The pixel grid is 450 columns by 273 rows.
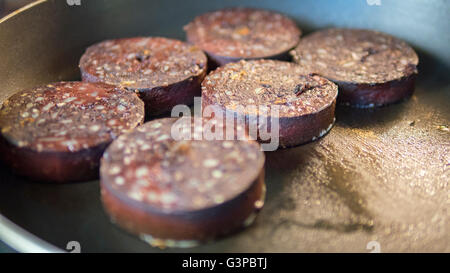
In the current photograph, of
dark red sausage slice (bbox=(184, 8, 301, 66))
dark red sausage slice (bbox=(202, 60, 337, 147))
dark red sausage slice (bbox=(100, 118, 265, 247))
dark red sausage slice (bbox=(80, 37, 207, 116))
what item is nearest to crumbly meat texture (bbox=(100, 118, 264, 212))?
dark red sausage slice (bbox=(100, 118, 265, 247))

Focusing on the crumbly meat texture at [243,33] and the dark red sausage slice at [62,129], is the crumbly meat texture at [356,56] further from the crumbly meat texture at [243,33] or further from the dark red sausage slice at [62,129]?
the dark red sausage slice at [62,129]

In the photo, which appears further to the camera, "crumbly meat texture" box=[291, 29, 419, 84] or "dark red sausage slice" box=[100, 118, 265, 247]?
"crumbly meat texture" box=[291, 29, 419, 84]

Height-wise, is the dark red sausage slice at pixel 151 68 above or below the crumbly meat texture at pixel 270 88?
above

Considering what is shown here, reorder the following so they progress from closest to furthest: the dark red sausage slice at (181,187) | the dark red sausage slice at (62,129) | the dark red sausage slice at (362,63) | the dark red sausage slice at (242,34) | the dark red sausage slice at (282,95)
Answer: the dark red sausage slice at (181,187) < the dark red sausage slice at (62,129) < the dark red sausage slice at (282,95) < the dark red sausage slice at (362,63) < the dark red sausage slice at (242,34)

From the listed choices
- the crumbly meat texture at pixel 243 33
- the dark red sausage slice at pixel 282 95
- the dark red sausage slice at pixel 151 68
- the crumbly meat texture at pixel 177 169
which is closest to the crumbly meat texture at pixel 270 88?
the dark red sausage slice at pixel 282 95

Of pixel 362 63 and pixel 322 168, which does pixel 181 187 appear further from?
pixel 362 63

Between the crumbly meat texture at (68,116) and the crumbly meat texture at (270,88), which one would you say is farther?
the crumbly meat texture at (270,88)

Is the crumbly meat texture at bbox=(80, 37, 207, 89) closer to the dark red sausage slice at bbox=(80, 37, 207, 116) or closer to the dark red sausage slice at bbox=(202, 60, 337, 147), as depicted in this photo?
the dark red sausage slice at bbox=(80, 37, 207, 116)

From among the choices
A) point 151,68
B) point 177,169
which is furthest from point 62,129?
point 151,68
